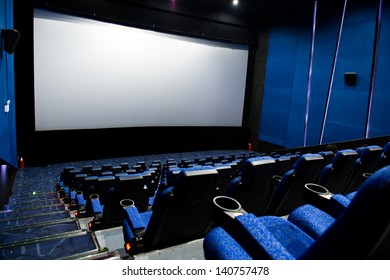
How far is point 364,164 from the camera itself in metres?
2.75

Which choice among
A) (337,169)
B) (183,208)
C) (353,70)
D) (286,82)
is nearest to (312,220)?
(183,208)

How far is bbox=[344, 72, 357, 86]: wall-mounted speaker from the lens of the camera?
765 cm

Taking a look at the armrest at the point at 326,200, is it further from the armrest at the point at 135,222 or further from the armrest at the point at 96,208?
the armrest at the point at 96,208

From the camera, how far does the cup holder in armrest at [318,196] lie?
1.52 metres

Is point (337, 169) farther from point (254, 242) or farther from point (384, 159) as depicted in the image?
point (254, 242)

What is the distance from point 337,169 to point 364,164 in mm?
446

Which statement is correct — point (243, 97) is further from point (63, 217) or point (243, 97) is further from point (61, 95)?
point (63, 217)

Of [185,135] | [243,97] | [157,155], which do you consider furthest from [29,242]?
[243,97]

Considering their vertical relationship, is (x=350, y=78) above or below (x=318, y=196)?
above

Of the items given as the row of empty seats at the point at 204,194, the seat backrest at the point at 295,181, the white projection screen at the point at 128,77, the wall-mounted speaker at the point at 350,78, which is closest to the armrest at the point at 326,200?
the row of empty seats at the point at 204,194

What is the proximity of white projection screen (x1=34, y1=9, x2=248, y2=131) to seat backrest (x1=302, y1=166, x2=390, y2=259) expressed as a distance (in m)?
8.30

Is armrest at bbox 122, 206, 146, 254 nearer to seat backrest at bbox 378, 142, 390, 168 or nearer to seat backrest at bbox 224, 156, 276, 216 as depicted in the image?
seat backrest at bbox 224, 156, 276, 216

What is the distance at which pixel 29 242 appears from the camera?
237 cm

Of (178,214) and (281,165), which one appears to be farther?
(281,165)
